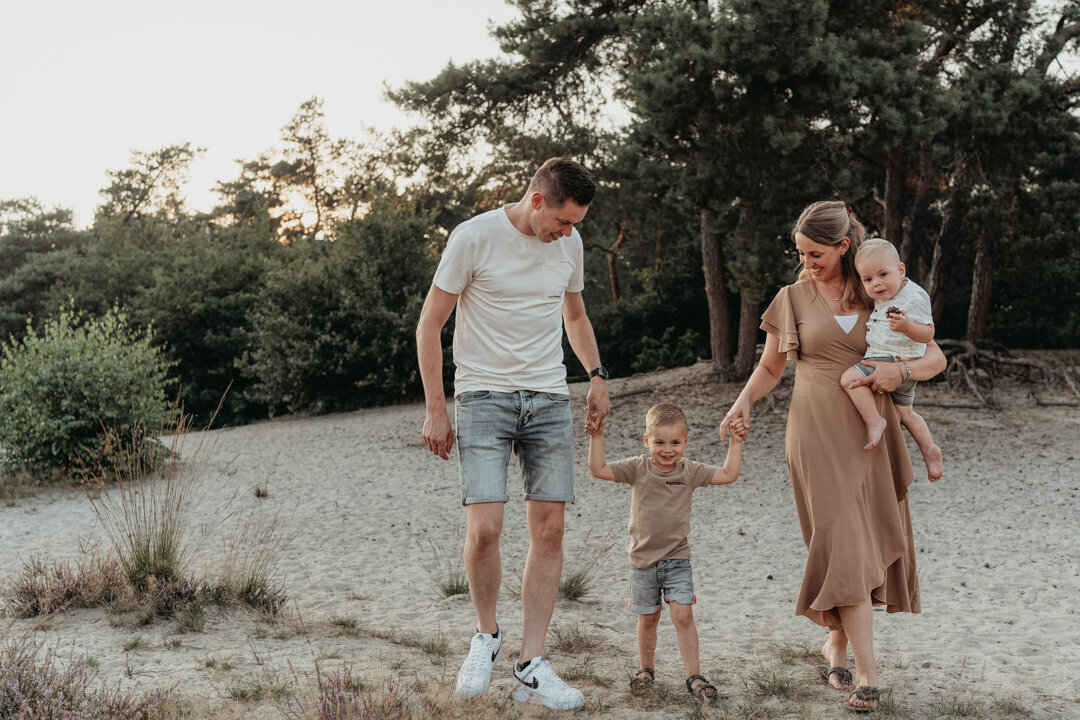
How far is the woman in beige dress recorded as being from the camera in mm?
3334

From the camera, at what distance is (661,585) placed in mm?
3434

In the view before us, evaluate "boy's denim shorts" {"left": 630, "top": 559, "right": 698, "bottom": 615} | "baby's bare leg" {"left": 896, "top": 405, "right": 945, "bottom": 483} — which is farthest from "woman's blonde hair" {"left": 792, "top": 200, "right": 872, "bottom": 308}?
"boy's denim shorts" {"left": 630, "top": 559, "right": 698, "bottom": 615}

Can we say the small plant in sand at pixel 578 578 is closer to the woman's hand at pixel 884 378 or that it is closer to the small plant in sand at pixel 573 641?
the small plant in sand at pixel 573 641

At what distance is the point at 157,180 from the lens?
1481 inches

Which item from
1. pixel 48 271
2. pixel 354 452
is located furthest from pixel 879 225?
pixel 48 271

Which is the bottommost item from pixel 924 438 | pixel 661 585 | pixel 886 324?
pixel 661 585

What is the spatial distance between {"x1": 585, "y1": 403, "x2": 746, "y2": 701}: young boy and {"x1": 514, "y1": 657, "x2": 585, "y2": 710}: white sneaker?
0.34 m

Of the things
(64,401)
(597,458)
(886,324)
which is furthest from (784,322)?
(64,401)

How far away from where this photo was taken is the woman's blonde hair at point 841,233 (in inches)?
133

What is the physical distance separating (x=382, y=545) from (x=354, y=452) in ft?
16.0

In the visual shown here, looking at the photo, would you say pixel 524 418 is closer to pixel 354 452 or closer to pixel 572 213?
pixel 572 213

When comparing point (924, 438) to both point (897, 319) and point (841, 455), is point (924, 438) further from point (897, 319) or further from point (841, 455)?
point (897, 319)

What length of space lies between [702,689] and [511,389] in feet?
4.42

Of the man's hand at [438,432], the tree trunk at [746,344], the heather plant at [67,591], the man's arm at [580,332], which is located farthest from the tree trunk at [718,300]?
the man's hand at [438,432]
